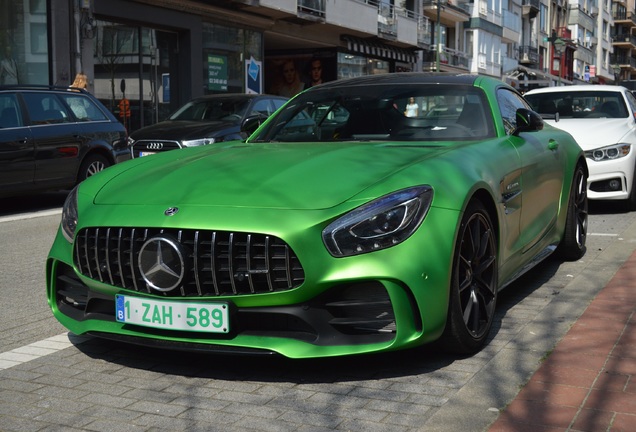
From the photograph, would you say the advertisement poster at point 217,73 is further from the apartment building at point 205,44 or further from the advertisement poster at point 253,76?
the advertisement poster at point 253,76

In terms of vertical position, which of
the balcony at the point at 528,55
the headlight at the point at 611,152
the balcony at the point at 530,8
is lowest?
the headlight at the point at 611,152

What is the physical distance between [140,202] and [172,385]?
85 centimetres

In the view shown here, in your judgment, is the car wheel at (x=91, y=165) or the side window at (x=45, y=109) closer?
the side window at (x=45, y=109)

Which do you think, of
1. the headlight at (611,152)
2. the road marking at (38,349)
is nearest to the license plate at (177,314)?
the road marking at (38,349)

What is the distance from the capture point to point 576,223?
6.96 metres

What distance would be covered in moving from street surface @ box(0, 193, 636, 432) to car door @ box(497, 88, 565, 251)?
535 millimetres

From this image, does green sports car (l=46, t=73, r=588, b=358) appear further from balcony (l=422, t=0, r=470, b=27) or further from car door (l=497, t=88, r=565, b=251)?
balcony (l=422, t=0, r=470, b=27)

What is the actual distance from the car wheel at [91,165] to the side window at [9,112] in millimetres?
1153

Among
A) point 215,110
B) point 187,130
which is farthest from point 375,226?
point 215,110

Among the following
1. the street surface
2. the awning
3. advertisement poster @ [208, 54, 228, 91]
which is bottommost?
the street surface

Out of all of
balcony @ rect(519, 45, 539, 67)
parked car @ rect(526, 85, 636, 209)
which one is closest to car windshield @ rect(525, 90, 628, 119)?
parked car @ rect(526, 85, 636, 209)

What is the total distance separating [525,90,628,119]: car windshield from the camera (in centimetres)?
1169

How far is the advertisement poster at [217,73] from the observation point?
27.0 m

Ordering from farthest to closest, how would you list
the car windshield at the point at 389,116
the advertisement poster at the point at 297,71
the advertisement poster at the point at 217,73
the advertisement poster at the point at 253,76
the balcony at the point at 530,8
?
1. the balcony at the point at 530,8
2. the advertisement poster at the point at 297,71
3. the advertisement poster at the point at 253,76
4. the advertisement poster at the point at 217,73
5. the car windshield at the point at 389,116
